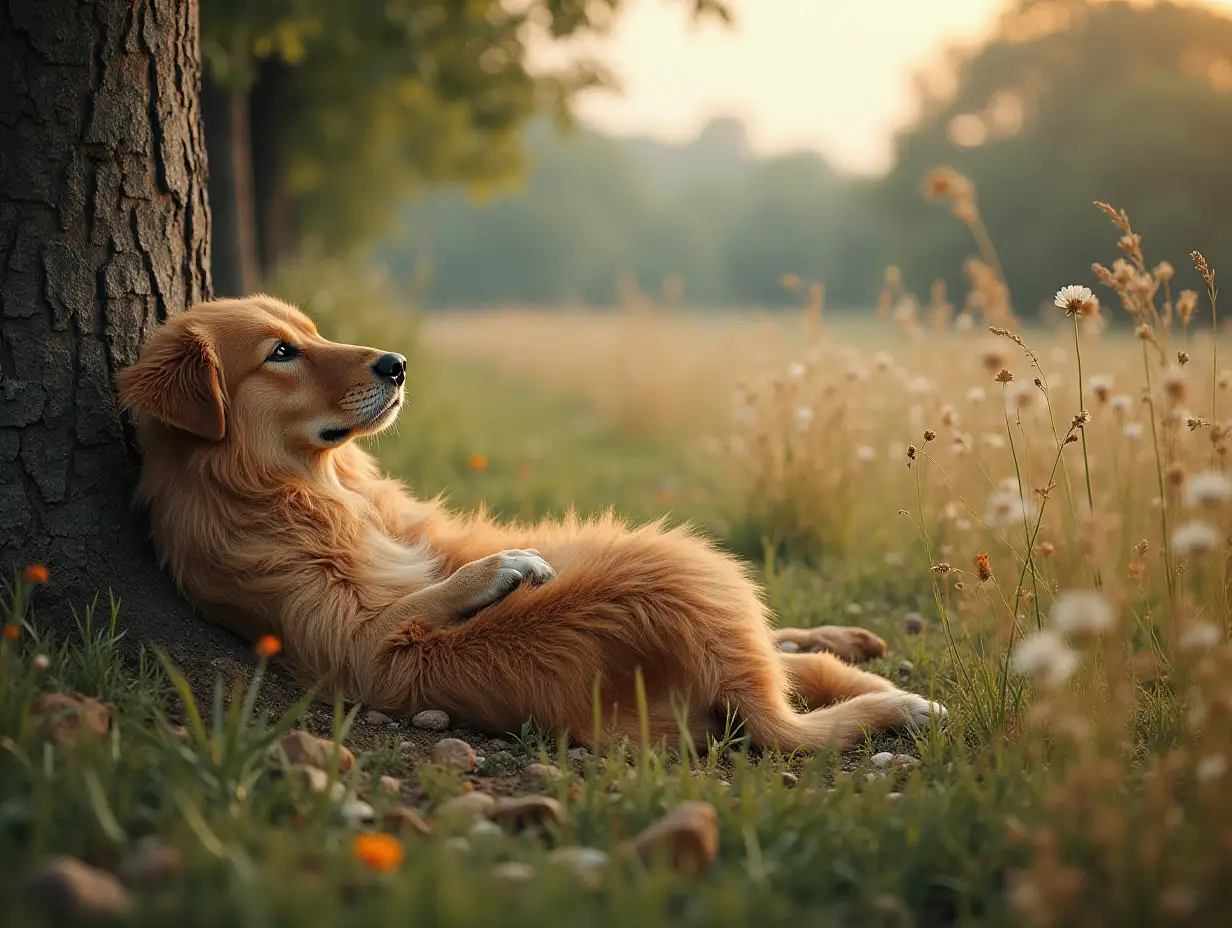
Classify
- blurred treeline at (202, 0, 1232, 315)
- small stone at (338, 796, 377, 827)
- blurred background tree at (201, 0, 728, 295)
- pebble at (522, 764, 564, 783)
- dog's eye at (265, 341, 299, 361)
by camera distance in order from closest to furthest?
small stone at (338, 796, 377, 827) < pebble at (522, 764, 564, 783) < dog's eye at (265, 341, 299, 361) < blurred background tree at (201, 0, 728, 295) < blurred treeline at (202, 0, 1232, 315)

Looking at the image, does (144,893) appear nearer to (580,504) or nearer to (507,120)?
(580,504)

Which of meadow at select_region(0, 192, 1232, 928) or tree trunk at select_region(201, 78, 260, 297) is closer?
meadow at select_region(0, 192, 1232, 928)

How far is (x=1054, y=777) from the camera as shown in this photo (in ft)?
7.39

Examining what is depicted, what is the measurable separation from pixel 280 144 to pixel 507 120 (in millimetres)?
2969

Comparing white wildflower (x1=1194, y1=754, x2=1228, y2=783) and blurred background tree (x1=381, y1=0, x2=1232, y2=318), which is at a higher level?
blurred background tree (x1=381, y1=0, x2=1232, y2=318)

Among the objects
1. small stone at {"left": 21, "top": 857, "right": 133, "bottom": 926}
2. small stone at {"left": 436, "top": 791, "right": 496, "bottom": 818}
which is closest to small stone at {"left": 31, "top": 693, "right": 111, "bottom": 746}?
small stone at {"left": 21, "top": 857, "right": 133, "bottom": 926}

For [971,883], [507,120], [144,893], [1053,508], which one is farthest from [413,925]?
[507,120]

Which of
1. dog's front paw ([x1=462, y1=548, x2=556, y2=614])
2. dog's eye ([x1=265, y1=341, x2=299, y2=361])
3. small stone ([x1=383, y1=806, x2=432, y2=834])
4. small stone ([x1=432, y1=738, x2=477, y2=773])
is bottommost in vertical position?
small stone ([x1=432, y1=738, x2=477, y2=773])

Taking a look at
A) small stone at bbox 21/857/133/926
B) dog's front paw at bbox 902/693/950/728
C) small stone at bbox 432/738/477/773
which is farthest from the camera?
dog's front paw at bbox 902/693/950/728

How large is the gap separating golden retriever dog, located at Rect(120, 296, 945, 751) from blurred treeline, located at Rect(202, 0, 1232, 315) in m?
4.17

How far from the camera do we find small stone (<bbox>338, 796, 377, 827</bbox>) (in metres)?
2.08

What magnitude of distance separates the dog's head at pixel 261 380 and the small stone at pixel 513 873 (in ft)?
5.39

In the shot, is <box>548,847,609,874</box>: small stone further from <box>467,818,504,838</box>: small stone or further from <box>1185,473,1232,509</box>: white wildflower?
<box>1185,473,1232,509</box>: white wildflower

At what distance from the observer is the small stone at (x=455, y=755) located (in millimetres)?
2611
